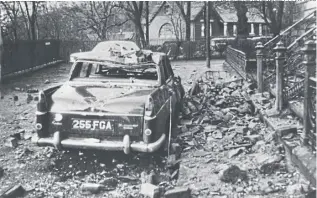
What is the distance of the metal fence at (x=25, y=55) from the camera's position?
51.3 feet

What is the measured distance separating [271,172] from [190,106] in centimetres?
407

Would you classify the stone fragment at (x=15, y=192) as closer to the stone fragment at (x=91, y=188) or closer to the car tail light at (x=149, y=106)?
the stone fragment at (x=91, y=188)

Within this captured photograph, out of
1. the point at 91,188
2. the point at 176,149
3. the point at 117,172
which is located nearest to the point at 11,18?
the point at 176,149

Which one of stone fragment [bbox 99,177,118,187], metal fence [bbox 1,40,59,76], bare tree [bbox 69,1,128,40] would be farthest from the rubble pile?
bare tree [bbox 69,1,128,40]

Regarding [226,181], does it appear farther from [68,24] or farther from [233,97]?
[68,24]

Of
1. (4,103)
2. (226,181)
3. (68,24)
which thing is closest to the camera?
(226,181)

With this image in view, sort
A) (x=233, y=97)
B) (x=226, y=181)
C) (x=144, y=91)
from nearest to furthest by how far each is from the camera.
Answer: (x=226, y=181) → (x=144, y=91) → (x=233, y=97)

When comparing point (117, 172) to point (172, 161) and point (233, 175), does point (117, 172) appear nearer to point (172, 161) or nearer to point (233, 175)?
point (172, 161)

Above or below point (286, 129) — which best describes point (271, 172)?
below

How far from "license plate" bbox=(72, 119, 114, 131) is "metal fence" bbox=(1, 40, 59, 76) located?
434 inches

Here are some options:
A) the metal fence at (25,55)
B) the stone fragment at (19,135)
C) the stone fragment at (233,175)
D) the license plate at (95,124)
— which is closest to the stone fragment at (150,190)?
the stone fragment at (233,175)

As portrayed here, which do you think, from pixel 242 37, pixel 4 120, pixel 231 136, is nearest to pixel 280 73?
pixel 231 136

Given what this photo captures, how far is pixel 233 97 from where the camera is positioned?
935 centimetres

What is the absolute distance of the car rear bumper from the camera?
528cm
